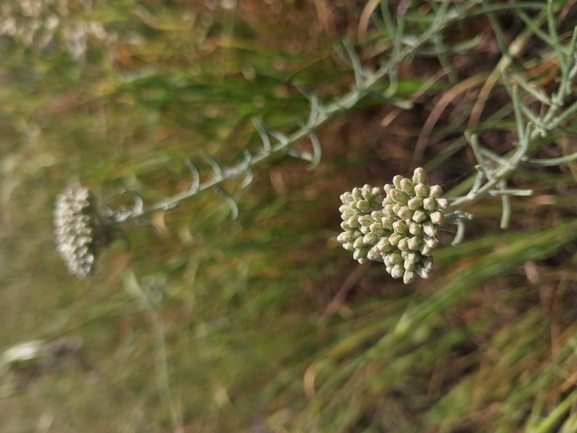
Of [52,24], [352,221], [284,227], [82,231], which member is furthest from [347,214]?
[52,24]

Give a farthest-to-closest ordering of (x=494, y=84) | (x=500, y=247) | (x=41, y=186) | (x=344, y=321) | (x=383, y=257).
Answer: (x=41, y=186) → (x=344, y=321) → (x=500, y=247) → (x=494, y=84) → (x=383, y=257)

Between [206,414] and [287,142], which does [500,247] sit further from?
[206,414]

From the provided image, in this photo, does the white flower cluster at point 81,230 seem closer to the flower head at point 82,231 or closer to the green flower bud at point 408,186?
the flower head at point 82,231

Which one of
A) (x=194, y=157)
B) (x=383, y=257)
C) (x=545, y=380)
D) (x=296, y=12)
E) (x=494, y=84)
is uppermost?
(x=296, y=12)

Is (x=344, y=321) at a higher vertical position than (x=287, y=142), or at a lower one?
lower

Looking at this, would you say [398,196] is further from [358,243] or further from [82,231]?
[82,231]

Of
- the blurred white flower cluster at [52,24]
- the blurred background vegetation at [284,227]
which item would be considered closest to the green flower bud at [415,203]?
the blurred background vegetation at [284,227]

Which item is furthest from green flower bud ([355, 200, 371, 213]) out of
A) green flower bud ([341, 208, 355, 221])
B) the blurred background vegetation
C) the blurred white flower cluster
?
the blurred white flower cluster

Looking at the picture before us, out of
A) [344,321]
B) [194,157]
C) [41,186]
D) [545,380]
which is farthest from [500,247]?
[41,186]
